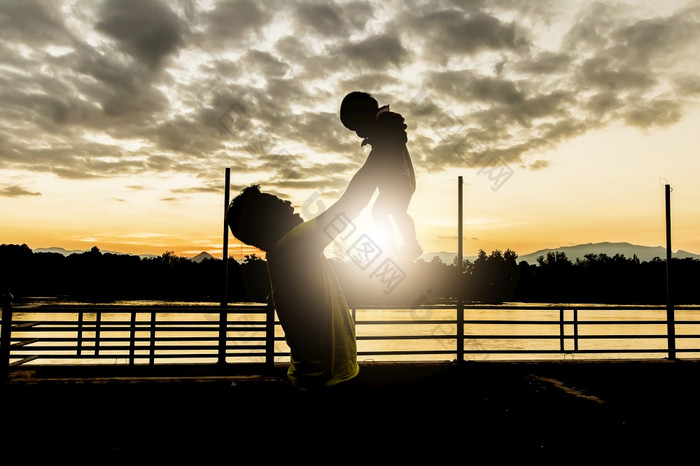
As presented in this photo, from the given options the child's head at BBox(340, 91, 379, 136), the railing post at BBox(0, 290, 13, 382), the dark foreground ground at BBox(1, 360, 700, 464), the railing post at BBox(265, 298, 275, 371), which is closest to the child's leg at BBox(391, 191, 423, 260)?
the child's head at BBox(340, 91, 379, 136)

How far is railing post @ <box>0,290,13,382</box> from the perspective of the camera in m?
8.98

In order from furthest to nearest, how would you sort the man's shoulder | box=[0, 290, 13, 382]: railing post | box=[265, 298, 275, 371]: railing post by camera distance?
box=[265, 298, 275, 371]: railing post, box=[0, 290, 13, 382]: railing post, the man's shoulder

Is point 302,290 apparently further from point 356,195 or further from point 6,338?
point 6,338

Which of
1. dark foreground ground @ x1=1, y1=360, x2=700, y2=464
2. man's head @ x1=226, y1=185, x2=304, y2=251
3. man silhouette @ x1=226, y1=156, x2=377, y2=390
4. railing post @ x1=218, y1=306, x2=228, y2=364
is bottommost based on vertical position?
dark foreground ground @ x1=1, y1=360, x2=700, y2=464

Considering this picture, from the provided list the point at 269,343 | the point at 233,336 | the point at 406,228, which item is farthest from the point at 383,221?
the point at 233,336

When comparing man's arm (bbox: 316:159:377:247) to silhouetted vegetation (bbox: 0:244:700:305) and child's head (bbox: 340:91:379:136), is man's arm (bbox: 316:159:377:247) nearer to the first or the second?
child's head (bbox: 340:91:379:136)

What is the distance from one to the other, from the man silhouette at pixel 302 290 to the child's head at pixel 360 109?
39 centimetres

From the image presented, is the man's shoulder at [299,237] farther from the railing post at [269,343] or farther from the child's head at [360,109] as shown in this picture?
the railing post at [269,343]

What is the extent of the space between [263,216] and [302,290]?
0.27 metres

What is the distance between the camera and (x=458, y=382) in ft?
30.6

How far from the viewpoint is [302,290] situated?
1.60m

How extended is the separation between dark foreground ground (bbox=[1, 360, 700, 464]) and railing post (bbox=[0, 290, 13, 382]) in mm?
329

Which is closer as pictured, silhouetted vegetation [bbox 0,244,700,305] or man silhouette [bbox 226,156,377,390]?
man silhouette [bbox 226,156,377,390]

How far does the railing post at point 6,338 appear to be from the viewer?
898cm
